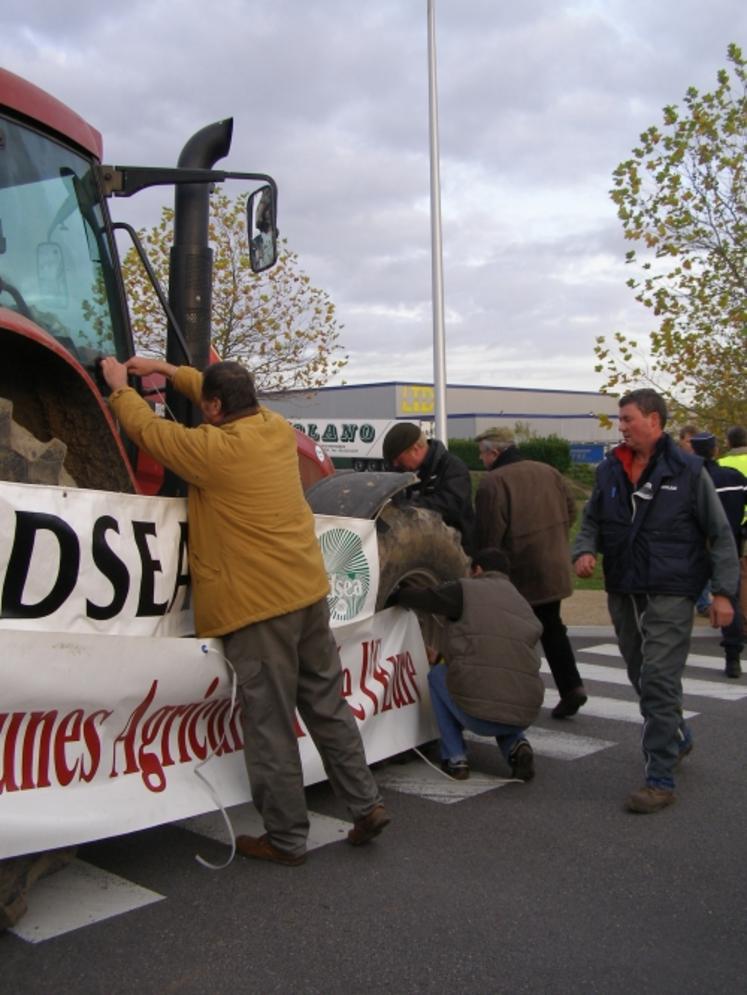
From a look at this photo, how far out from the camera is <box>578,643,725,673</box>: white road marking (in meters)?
8.80

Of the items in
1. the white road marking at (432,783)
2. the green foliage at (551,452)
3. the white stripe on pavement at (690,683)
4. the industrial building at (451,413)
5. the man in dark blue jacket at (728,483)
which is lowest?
the white stripe on pavement at (690,683)

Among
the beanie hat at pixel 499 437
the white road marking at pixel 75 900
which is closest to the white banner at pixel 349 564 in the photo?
A: the white road marking at pixel 75 900

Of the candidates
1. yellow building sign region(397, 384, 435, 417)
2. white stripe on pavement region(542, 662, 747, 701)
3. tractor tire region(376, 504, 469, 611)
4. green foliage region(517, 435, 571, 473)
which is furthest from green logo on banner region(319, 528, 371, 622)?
yellow building sign region(397, 384, 435, 417)

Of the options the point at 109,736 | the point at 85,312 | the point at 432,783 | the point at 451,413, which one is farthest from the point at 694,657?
the point at 451,413

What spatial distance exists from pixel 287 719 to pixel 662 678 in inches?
74.1

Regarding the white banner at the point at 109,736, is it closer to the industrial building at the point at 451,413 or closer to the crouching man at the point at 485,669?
the crouching man at the point at 485,669

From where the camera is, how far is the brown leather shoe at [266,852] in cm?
423

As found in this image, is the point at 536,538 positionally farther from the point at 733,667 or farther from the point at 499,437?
Result: the point at 733,667

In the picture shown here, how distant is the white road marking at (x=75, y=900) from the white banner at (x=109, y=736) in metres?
0.27

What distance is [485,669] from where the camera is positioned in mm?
5203

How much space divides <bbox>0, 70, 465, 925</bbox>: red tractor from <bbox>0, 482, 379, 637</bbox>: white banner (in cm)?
11

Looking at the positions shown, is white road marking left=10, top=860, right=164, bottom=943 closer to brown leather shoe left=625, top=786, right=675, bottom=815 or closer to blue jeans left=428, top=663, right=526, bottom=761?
blue jeans left=428, top=663, right=526, bottom=761

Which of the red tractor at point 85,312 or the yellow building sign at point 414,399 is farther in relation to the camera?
the yellow building sign at point 414,399

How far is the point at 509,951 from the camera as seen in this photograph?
3.54m
